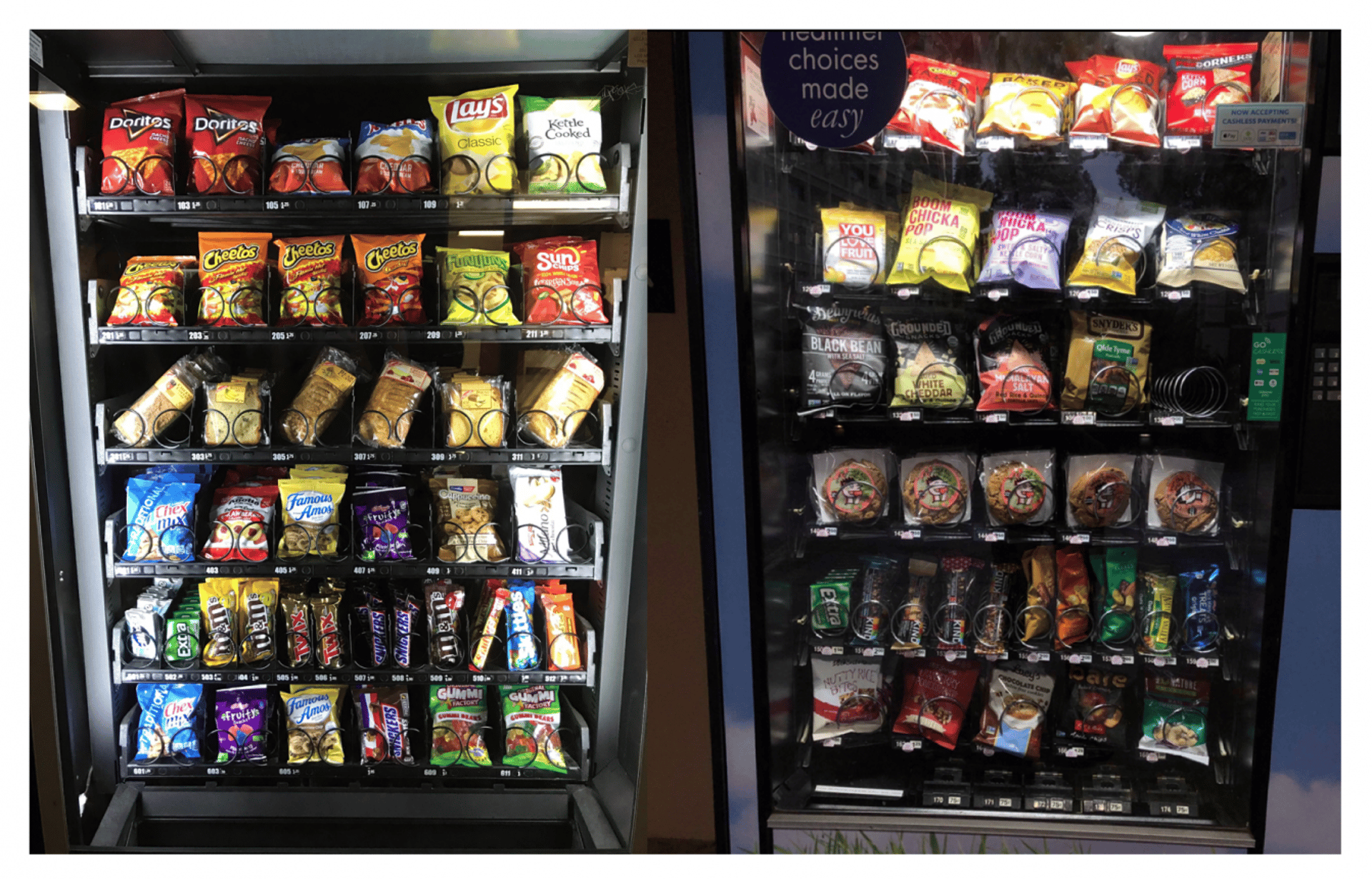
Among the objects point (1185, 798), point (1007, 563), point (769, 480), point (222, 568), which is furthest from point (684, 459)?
point (1185, 798)

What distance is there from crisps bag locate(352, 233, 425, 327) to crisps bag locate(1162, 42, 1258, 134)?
1.50 metres

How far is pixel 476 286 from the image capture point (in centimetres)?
174

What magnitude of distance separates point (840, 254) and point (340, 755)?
1.47 metres

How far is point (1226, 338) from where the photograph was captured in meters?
1.64

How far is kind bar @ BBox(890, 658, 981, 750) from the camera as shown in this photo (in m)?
1.85

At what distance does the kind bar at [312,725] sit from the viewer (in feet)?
5.94

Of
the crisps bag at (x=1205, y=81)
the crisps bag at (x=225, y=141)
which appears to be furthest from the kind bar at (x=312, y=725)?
the crisps bag at (x=1205, y=81)

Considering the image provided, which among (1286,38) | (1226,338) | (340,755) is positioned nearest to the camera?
(1286,38)

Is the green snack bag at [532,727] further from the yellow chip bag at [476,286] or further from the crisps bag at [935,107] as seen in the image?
the crisps bag at [935,107]

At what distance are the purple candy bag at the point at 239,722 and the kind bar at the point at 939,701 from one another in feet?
4.46

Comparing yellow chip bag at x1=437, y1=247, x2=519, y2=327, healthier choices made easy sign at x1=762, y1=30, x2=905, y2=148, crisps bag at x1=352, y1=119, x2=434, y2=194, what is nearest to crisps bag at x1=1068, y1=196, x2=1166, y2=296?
healthier choices made easy sign at x1=762, y1=30, x2=905, y2=148

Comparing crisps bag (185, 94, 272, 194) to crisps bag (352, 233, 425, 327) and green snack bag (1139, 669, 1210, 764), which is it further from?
green snack bag (1139, 669, 1210, 764)

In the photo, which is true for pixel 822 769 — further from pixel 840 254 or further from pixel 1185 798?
pixel 840 254

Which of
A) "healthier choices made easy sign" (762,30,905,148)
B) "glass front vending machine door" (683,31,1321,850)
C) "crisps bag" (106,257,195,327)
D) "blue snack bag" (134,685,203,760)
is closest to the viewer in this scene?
"healthier choices made easy sign" (762,30,905,148)
